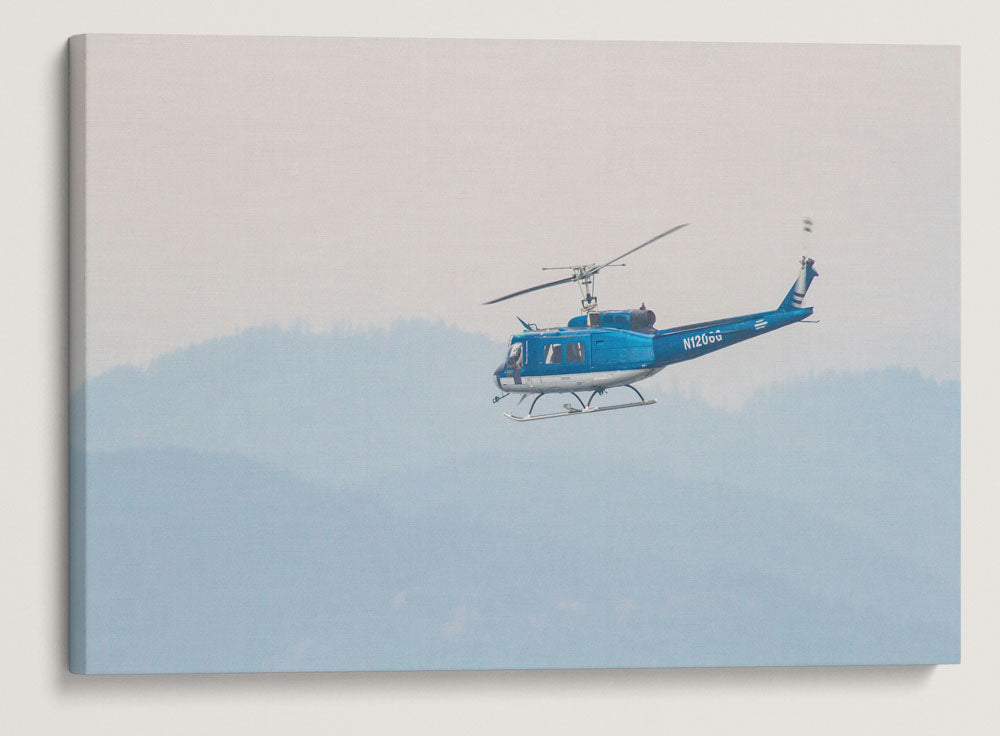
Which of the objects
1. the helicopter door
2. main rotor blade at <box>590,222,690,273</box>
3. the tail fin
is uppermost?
main rotor blade at <box>590,222,690,273</box>

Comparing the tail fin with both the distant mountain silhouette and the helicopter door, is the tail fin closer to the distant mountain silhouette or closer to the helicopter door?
the distant mountain silhouette

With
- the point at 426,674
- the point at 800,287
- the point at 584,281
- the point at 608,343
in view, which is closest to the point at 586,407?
the point at 608,343

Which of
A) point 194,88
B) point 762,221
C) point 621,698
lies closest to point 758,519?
point 621,698

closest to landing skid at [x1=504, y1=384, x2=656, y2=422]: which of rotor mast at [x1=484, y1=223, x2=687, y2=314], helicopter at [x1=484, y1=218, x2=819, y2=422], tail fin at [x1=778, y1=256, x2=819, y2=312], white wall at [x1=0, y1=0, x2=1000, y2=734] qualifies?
helicopter at [x1=484, y1=218, x2=819, y2=422]

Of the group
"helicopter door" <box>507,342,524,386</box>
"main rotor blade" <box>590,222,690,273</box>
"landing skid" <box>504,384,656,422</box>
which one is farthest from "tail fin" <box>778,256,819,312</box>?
"helicopter door" <box>507,342,524,386</box>

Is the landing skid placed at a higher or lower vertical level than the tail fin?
lower

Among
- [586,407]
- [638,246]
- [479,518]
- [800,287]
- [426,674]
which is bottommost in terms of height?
[426,674]

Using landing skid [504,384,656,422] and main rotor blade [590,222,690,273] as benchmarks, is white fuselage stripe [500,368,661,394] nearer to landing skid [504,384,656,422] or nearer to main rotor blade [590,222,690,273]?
landing skid [504,384,656,422]

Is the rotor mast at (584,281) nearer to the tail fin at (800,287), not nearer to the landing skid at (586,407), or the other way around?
the landing skid at (586,407)

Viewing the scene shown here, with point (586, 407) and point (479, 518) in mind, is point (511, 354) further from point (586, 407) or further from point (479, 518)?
point (479, 518)
